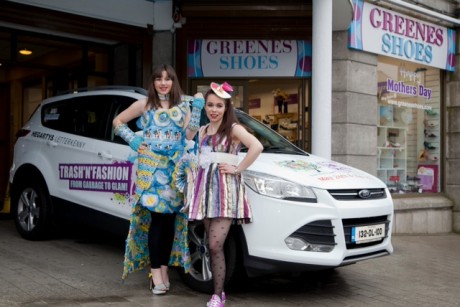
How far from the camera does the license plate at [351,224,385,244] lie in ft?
14.9

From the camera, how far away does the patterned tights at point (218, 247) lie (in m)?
4.30

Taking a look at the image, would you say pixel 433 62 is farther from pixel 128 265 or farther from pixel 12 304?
pixel 12 304

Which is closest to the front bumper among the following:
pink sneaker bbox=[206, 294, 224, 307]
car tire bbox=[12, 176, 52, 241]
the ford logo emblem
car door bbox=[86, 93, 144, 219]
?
the ford logo emblem

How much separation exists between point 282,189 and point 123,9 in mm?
5883

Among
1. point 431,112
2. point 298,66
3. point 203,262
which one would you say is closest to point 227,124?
point 203,262

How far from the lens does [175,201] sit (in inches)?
179

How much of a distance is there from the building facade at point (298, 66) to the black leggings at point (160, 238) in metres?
4.48

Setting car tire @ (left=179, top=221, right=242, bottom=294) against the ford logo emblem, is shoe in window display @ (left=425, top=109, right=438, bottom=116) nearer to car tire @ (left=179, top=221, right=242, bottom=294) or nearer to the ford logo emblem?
the ford logo emblem

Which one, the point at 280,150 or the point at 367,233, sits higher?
the point at 280,150

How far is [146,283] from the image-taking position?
202 inches

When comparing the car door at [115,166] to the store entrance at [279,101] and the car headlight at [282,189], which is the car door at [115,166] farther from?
the store entrance at [279,101]

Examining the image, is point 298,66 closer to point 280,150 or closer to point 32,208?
point 280,150

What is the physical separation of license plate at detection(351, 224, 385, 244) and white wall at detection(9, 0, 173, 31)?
19.4 ft

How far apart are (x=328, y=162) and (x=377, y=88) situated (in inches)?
182
